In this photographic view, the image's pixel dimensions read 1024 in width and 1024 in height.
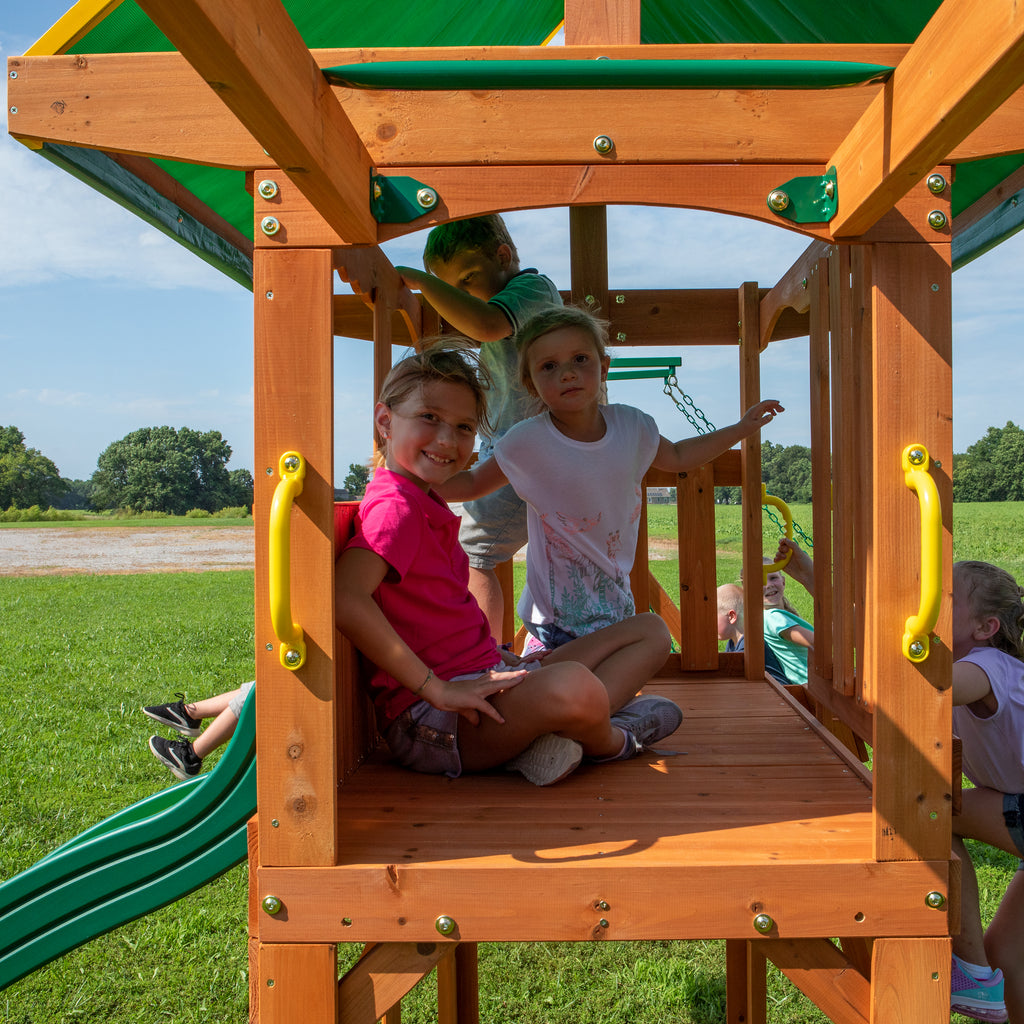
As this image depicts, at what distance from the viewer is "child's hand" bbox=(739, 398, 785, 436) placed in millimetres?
2582

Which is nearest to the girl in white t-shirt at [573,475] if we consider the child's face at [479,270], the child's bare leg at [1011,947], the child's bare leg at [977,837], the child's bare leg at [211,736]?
the child's face at [479,270]

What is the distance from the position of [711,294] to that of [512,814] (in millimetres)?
2192

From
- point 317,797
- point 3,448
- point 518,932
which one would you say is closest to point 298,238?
point 317,797

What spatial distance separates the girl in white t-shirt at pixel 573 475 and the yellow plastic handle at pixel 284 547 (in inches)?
43.0

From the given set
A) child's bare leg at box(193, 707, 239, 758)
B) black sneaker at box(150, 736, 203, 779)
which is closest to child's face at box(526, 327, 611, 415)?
child's bare leg at box(193, 707, 239, 758)

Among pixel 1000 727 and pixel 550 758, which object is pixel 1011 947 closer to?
pixel 1000 727

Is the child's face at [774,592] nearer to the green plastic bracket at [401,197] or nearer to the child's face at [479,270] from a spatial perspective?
the child's face at [479,270]

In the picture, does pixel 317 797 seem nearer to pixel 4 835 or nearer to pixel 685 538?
pixel 685 538

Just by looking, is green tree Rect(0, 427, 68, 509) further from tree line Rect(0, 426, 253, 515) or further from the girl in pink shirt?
the girl in pink shirt

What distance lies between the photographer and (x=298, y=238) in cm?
143

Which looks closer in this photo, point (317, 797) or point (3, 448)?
point (317, 797)

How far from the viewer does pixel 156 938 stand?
3.70 meters

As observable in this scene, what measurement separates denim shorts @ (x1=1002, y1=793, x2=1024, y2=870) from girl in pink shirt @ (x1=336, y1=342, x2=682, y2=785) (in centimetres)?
107

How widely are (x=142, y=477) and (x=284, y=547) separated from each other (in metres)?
52.2
